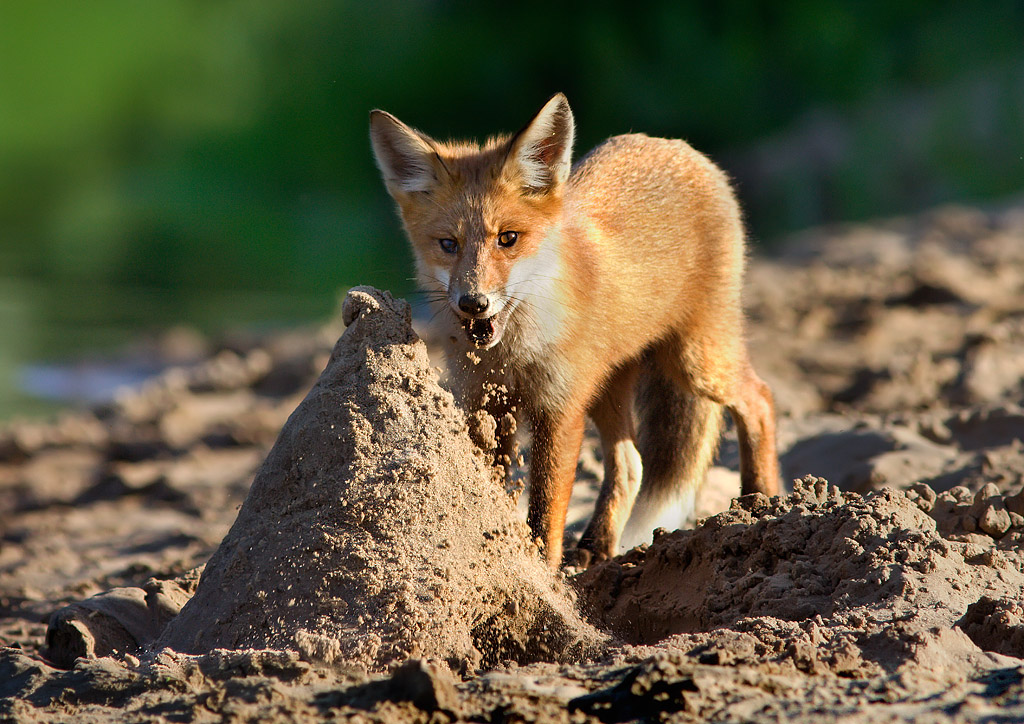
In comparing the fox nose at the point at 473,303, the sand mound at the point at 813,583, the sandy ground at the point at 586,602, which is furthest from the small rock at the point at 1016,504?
the fox nose at the point at 473,303

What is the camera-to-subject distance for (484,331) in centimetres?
394

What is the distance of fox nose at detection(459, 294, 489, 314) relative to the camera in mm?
3824

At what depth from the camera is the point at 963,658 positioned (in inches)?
109

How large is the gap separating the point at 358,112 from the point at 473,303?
64.9 feet

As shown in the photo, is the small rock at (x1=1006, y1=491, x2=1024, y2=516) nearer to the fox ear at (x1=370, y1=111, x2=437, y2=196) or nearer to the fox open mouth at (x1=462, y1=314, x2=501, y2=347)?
the fox open mouth at (x1=462, y1=314, x2=501, y2=347)

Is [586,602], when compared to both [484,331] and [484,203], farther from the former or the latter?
[484,203]

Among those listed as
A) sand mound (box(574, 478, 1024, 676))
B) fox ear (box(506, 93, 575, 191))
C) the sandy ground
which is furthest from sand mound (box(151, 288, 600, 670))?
fox ear (box(506, 93, 575, 191))

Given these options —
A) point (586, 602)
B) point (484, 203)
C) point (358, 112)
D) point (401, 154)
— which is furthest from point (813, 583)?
point (358, 112)

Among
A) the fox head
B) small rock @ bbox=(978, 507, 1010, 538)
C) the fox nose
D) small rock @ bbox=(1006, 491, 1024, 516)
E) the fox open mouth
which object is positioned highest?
the fox head

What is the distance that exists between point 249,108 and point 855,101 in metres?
12.6

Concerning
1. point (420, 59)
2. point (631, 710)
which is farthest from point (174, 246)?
point (631, 710)

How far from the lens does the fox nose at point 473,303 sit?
3.82m

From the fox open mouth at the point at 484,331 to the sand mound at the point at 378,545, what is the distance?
0.28 meters

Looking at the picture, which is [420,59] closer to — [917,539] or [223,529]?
[223,529]
